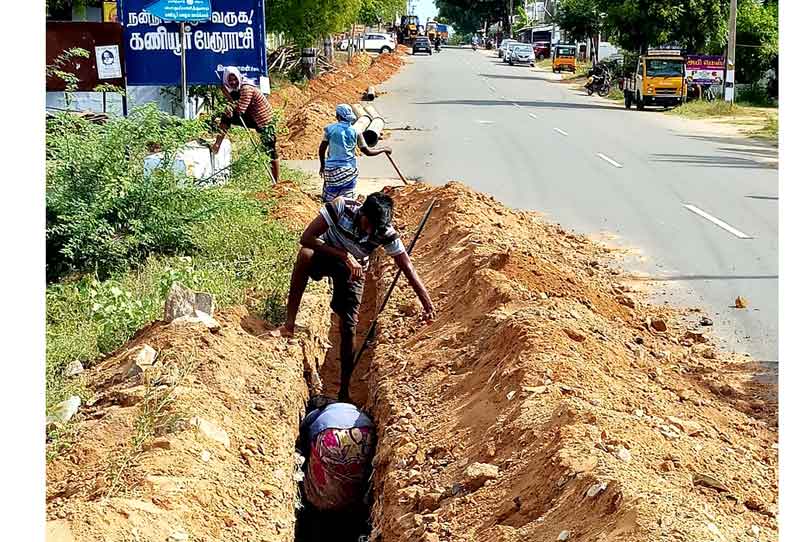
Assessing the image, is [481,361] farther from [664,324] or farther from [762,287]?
[762,287]

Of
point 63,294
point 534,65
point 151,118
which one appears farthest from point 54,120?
point 534,65

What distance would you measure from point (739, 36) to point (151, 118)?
37341mm

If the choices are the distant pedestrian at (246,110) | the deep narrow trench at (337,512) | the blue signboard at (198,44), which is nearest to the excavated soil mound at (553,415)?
the deep narrow trench at (337,512)

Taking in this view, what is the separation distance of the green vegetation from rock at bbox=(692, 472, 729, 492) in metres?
4.76

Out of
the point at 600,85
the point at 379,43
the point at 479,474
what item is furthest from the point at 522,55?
the point at 479,474

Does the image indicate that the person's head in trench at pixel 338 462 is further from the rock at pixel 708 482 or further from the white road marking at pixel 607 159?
the white road marking at pixel 607 159

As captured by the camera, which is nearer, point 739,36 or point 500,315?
point 500,315

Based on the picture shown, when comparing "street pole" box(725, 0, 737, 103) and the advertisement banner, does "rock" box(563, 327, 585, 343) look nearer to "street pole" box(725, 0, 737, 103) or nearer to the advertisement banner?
"street pole" box(725, 0, 737, 103)

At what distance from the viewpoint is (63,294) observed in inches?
384

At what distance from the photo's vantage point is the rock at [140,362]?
24.0 ft

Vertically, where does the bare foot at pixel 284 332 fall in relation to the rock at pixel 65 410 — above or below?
below

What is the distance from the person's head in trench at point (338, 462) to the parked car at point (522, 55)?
68.1m

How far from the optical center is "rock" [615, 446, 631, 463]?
577 centimetres

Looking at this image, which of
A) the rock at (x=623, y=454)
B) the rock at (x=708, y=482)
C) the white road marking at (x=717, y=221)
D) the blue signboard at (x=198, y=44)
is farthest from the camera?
the blue signboard at (x=198, y=44)
